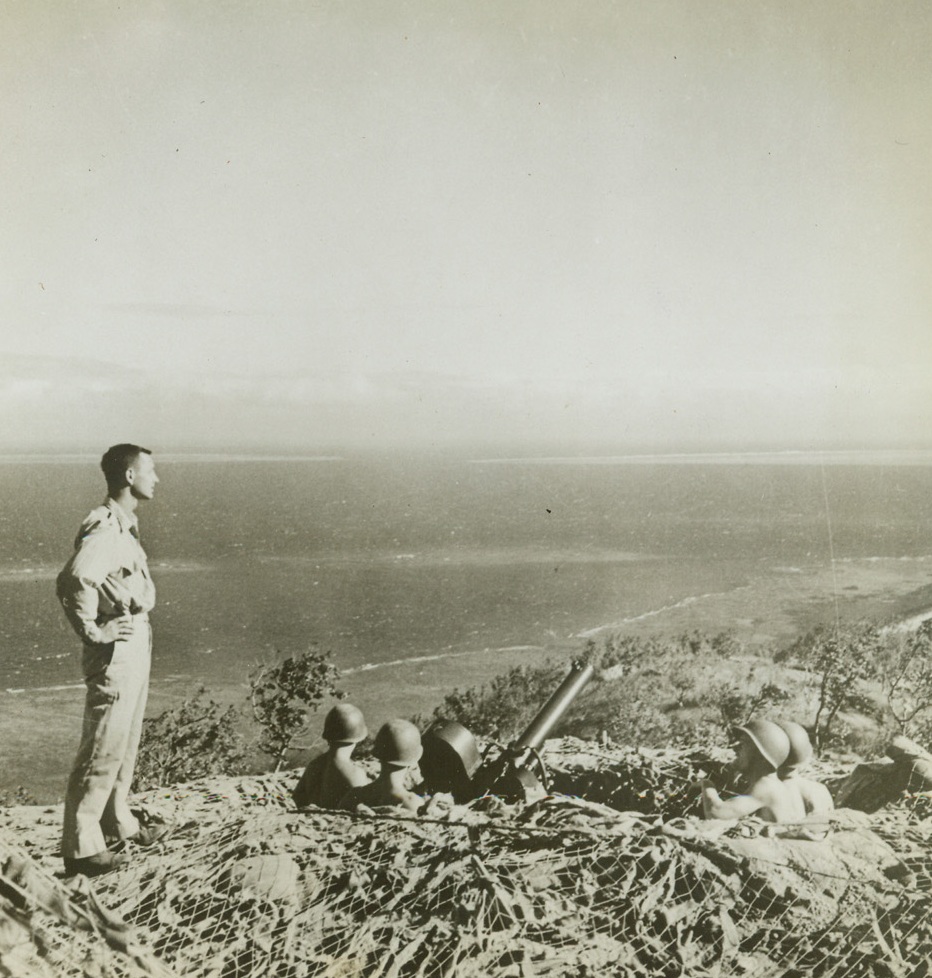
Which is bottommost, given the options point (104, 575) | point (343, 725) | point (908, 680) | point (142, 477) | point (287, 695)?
point (908, 680)

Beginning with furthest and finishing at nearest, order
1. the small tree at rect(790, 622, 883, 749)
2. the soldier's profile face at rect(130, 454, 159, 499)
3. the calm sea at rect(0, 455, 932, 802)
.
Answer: the calm sea at rect(0, 455, 932, 802), the small tree at rect(790, 622, 883, 749), the soldier's profile face at rect(130, 454, 159, 499)

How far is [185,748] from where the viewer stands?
7.32m

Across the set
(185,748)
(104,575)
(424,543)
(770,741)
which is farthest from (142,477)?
Result: (424,543)

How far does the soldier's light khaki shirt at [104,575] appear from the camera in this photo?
12.2 feet

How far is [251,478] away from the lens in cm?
836

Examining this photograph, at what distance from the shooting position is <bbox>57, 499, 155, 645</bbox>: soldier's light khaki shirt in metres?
3.73

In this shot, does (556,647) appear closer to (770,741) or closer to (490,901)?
(770,741)

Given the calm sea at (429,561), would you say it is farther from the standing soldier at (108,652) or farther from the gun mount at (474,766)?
the gun mount at (474,766)

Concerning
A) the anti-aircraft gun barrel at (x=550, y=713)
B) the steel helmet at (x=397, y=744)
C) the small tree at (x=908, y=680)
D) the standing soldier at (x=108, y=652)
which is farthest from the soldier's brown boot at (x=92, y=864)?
the small tree at (x=908, y=680)

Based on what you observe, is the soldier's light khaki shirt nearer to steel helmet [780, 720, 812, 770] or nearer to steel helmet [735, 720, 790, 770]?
steel helmet [735, 720, 790, 770]

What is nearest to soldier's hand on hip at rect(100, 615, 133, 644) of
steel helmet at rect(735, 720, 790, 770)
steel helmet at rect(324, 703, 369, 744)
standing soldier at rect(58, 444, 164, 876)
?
standing soldier at rect(58, 444, 164, 876)

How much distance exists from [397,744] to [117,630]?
1.72 meters

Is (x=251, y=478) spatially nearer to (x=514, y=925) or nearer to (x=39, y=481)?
(x=39, y=481)

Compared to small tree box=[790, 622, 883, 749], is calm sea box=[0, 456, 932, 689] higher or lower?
higher
